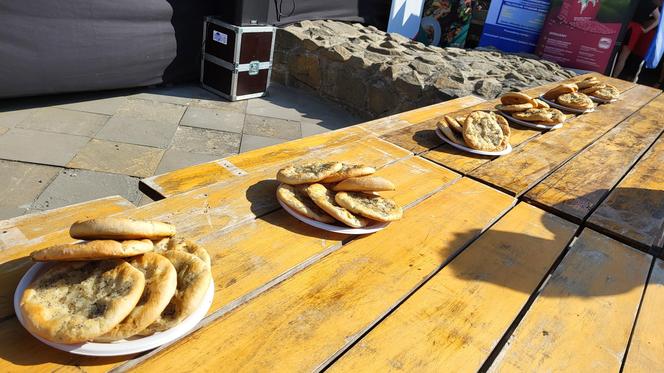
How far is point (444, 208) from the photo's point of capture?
1.99 meters

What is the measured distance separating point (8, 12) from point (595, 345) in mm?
5266

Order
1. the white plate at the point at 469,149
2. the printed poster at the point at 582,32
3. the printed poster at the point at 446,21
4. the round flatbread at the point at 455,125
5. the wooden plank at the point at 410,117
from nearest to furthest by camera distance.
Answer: the white plate at the point at 469,149 → the round flatbread at the point at 455,125 → the wooden plank at the point at 410,117 → the printed poster at the point at 582,32 → the printed poster at the point at 446,21

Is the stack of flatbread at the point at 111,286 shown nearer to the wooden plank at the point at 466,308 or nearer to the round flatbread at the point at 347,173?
the wooden plank at the point at 466,308

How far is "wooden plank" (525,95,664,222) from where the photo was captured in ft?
7.30

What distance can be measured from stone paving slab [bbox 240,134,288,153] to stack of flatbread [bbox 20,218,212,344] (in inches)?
143

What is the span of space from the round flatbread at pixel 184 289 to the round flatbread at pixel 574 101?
3402 millimetres

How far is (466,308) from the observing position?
1412 mm

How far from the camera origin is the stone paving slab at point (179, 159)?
4.18m

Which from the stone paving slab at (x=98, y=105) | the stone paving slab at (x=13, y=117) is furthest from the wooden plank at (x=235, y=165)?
the stone paving slab at (x=98, y=105)

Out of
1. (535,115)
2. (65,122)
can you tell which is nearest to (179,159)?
(65,122)

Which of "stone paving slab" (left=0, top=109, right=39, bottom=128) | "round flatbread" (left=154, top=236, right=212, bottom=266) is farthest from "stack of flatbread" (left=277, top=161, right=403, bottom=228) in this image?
"stone paving slab" (left=0, top=109, right=39, bottom=128)

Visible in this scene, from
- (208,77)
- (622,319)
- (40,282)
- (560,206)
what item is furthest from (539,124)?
(208,77)

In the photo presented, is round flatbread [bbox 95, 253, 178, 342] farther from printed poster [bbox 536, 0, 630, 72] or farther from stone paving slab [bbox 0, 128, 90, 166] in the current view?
printed poster [bbox 536, 0, 630, 72]

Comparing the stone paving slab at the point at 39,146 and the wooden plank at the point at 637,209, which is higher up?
the wooden plank at the point at 637,209
